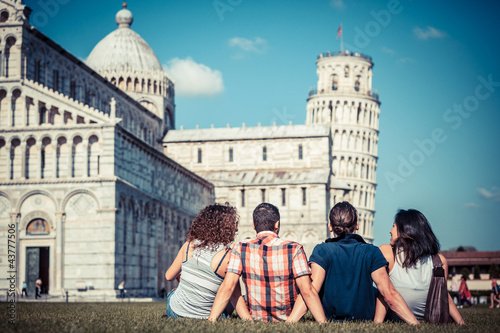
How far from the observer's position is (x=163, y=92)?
258 ft

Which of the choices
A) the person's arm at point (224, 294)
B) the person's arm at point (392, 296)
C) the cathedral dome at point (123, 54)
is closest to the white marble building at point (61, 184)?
the cathedral dome at point (123, 54)

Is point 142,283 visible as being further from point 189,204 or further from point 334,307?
point 334,307

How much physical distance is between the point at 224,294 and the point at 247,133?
6881 cm

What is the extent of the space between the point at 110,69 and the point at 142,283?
35.3 metres

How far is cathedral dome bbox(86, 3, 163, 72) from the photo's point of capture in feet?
251

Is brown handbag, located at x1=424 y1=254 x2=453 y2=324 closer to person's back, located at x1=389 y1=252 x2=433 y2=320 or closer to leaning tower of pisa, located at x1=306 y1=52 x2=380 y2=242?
person's back, located at x1=389 y1=252 x2=433 y2=320

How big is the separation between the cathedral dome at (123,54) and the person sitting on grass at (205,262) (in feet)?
223

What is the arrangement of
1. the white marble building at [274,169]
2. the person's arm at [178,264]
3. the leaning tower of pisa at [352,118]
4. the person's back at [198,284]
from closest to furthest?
the person's back at [198,284], the person's arm at [178,264], the white marble building at [274,169], the leaning tower of pisa at [352,118]

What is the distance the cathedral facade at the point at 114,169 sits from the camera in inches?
1649

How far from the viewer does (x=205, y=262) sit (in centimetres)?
992

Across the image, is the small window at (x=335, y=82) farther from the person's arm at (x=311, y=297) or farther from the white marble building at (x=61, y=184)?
the person's arm at (x=311, y=297)

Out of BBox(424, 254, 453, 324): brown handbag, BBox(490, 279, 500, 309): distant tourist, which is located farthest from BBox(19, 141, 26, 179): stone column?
BBox(424, 254, 453, 324): brown handbag

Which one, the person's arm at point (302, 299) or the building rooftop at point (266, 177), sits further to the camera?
the building rooftop at point (266, 177)

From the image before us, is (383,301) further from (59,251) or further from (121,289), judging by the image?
(59,251)
